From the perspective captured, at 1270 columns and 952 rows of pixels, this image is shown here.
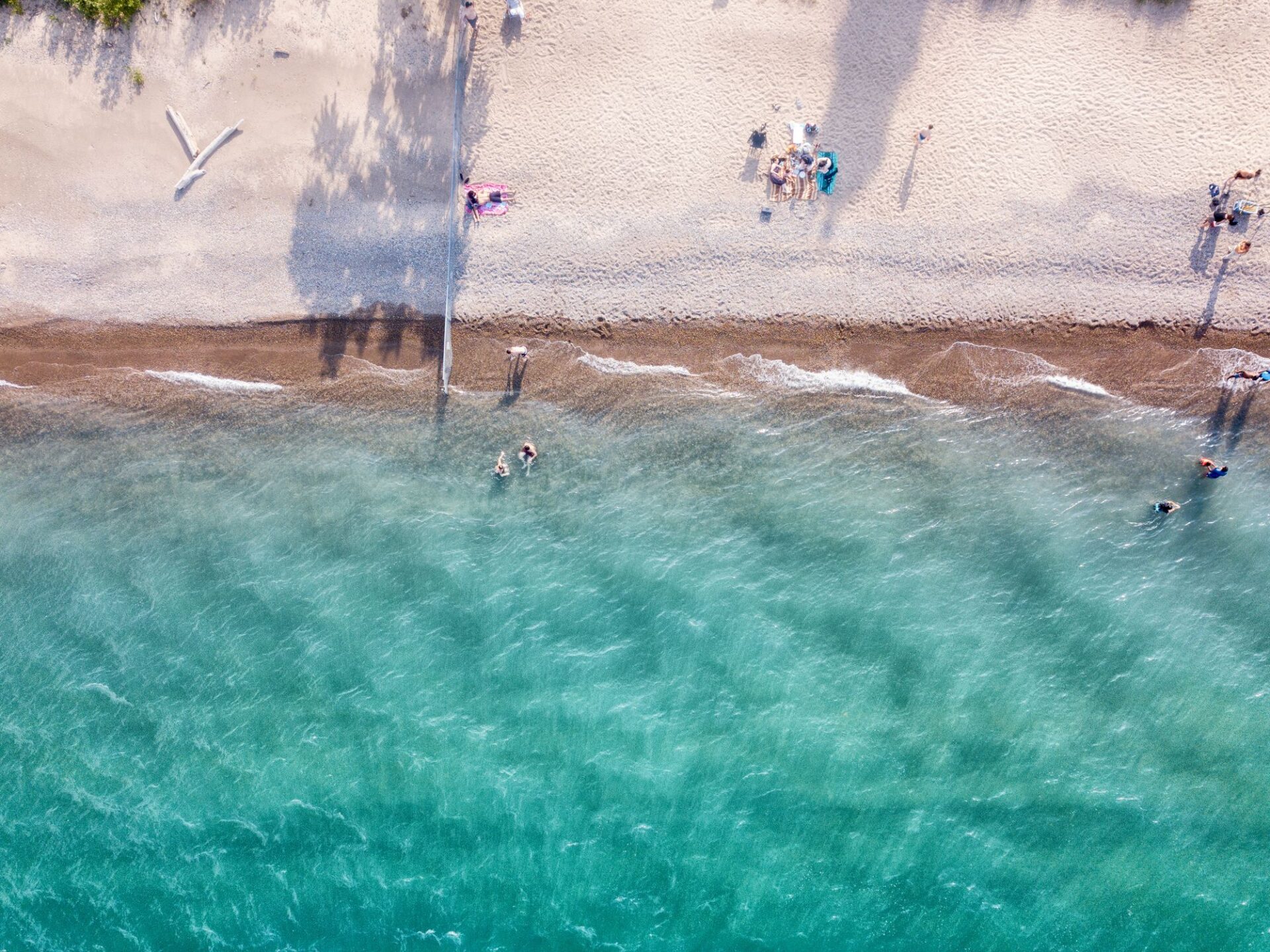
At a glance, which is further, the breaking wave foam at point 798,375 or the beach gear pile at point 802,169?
the breaking wave foam at point 798,375

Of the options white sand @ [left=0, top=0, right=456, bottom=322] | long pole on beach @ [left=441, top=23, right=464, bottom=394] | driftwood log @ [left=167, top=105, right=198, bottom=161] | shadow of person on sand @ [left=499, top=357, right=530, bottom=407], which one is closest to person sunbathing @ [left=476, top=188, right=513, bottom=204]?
long pole on beach @ [left=441, top=23, right=464, bottom=394]

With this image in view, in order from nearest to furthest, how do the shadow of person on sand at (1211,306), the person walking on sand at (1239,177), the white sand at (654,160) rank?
the person walking on sand at (1239,177)
the white sand at (654,160)
the shadow of person on sand at (1211,306)

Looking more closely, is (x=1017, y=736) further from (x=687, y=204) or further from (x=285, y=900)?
(x=285, y=900)

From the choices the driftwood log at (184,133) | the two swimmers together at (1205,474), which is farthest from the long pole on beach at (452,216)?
the two swimmers together at (1205,474)

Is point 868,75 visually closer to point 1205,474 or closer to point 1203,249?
point 1203,249

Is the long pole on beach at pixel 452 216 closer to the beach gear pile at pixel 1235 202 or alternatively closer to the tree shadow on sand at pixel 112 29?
the tree shadow on sand at pixel 112 29

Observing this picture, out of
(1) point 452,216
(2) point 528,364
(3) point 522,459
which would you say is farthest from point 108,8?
(3) point 522,459
